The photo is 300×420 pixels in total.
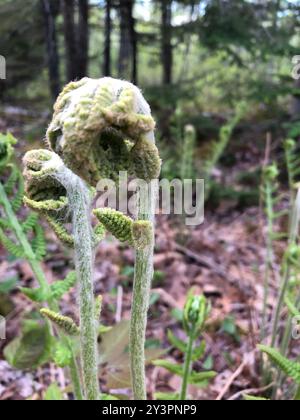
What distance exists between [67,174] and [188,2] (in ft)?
13.4

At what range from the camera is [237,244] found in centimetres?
418

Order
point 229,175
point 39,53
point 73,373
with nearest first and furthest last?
point 73,373 < point 229,175 < point 39,53

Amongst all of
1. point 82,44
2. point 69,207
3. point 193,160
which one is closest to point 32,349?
point 69,207

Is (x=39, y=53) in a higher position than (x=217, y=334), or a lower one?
higher

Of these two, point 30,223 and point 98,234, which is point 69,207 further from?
point 30,223

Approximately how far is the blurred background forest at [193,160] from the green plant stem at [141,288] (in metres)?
0.69

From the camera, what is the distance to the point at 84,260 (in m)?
1.24

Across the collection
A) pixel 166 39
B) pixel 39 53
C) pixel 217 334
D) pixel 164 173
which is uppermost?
pixel 39 53

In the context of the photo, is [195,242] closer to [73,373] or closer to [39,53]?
[73,373]

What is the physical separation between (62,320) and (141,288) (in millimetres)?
272

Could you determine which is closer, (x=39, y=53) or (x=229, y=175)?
(x=229, y=175)

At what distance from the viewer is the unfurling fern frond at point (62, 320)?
1261 millimetres

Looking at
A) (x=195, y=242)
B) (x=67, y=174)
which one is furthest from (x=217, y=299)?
(x=67, y=174)

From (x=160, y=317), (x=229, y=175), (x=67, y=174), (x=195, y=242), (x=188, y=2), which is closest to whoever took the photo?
(x=67, y=174)
